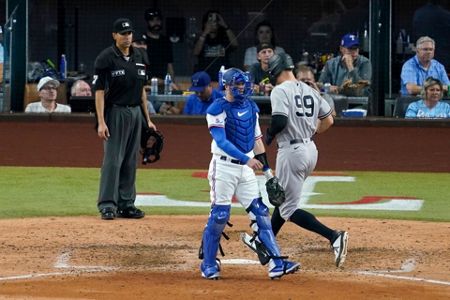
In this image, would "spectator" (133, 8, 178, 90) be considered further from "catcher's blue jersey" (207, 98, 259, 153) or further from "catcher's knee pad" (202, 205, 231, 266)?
"catcher's knee pad" (202, 205, 231, 266)

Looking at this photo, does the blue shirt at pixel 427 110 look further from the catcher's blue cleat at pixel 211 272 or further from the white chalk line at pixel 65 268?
the catcher's blue cleat at pixel 211 272

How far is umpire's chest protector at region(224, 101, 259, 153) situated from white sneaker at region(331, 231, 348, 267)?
0.96 m

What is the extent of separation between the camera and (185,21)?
60.5 feet

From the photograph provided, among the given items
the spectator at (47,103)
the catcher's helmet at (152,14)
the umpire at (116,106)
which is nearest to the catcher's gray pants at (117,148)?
the umpire at (116,106)

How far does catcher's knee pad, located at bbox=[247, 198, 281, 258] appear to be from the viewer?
26.9 ft

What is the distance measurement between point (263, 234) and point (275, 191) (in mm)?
304

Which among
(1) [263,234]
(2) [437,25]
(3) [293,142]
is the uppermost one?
(2) [437,25]

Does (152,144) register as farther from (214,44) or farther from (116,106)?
(214,44)

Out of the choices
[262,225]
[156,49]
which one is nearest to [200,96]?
[156,49]

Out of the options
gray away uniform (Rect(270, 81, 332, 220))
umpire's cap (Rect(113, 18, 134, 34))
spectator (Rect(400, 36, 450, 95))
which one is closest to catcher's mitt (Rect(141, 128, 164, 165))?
umpire's cap (Rect(113, 18, 134, 34))

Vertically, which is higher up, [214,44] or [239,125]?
[214,44]

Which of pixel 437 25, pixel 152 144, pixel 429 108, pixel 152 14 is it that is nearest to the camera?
pixel 152 144

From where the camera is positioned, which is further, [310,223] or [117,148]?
[117,148]

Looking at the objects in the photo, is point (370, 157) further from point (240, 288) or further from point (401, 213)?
point (240, 288)
